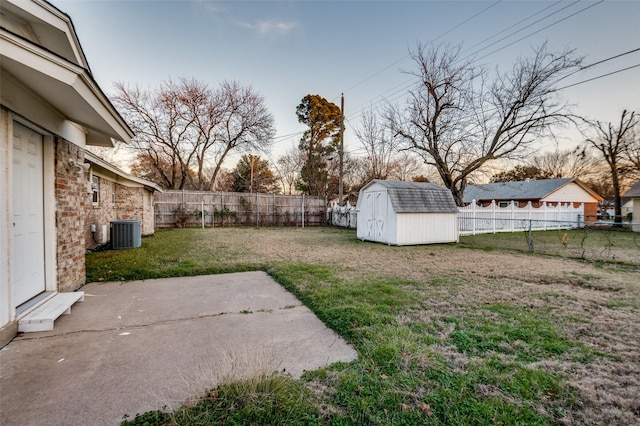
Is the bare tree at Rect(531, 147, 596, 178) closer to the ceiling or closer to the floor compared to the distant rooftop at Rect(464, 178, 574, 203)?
closer to the ceiling

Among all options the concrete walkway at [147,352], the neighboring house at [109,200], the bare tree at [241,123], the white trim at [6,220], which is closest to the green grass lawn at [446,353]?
the concrete walkway at [147,352]

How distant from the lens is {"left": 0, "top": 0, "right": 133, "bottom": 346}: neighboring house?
2.66m

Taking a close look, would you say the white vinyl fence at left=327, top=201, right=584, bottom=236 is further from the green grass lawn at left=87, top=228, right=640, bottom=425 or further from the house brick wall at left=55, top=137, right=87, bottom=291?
the house brick wall at left=55, top=137, right=87, bottom=291

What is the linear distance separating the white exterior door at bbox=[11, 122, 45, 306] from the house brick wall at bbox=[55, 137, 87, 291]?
0.99 ft

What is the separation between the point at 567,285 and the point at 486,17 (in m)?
10.0

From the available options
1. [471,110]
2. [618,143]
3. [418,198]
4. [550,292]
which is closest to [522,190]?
[618,143]

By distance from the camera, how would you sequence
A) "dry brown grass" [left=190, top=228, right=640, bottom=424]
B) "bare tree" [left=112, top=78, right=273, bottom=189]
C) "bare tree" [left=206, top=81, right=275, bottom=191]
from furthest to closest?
1. "bare tree" [left=206, top=81, right=275, bottom=191]
2. "bare tree" [left=112, top=78, right=273, bottom=189]
3. "dry brown grass" [left=190, top=228, right=640, bottom=424]

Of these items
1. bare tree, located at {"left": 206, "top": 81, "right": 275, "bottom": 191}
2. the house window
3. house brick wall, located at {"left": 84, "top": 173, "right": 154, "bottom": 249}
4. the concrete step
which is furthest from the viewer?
bare tree, located at {"left": 206, "top": 81, "right": 275, "bottom": 191}

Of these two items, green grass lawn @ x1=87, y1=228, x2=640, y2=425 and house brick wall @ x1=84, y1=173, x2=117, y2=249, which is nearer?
green grass lawn @ x1=87, y1=228, x2=640, y2=425

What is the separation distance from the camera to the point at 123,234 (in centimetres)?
886

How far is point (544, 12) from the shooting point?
9172 millimetres

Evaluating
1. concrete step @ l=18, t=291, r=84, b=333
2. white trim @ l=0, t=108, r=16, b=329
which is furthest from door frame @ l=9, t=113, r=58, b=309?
white trim @ l=0, t=108, r=16, b=329

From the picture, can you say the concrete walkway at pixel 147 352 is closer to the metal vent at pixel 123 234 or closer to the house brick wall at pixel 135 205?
the metal vent at pixel 123 234

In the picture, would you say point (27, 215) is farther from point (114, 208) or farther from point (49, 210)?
point (114, 208)
